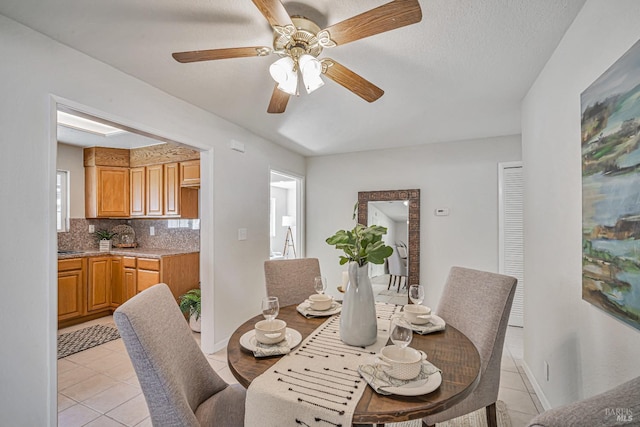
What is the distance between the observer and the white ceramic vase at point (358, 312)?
1.28 meters

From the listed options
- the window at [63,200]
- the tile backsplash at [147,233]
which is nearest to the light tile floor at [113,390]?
the tile backsplash at [147,233]

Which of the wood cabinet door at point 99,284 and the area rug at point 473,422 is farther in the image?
the wood cabinet door at point 99,284

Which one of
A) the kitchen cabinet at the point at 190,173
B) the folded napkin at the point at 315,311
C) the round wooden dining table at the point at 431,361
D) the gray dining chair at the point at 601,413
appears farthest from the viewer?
the kitchen cabinet at the point at 190,173

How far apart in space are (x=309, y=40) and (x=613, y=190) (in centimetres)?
145

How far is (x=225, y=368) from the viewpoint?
105 inches

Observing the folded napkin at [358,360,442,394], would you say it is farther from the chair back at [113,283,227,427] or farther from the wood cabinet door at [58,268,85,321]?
the wood cabinet door at [58,268,85,321]

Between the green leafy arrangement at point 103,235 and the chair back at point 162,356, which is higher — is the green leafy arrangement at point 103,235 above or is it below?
above

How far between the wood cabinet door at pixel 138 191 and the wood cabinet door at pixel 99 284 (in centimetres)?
73

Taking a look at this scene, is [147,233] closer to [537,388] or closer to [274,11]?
[274,11]

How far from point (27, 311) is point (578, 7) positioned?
10.6 ft

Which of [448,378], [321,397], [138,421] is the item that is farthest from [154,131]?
[448,378]

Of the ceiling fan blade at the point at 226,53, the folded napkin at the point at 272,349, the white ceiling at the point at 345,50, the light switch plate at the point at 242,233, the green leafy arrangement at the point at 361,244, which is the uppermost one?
the white ceiling at the point at 345,50

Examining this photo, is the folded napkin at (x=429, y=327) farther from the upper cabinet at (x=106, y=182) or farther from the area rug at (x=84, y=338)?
the upper cabinet at (x=106, y=182)

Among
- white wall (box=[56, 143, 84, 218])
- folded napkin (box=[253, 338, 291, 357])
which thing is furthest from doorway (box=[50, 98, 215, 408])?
folded napkin (box=[253, 338, 291, 357])
